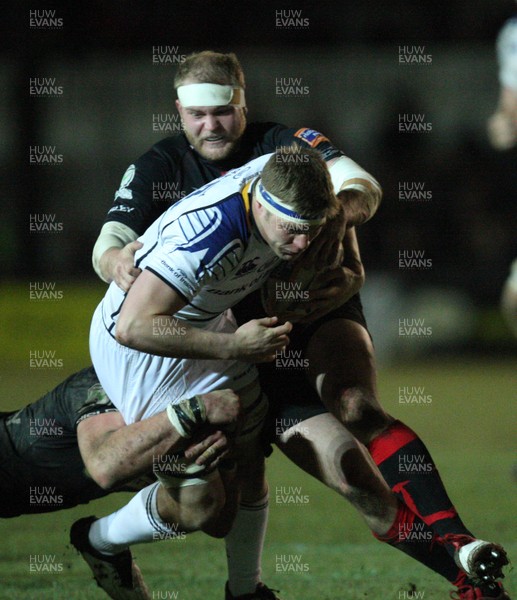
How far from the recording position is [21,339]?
1216 cm

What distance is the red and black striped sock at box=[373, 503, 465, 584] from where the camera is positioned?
4.11m

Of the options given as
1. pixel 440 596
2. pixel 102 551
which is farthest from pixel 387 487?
pixel 102 551

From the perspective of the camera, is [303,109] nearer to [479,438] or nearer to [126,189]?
[479,438]

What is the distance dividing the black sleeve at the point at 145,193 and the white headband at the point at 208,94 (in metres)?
0.29

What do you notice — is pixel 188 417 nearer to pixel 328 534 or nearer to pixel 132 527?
pixel 132 527

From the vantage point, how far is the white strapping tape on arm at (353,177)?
4570 mm

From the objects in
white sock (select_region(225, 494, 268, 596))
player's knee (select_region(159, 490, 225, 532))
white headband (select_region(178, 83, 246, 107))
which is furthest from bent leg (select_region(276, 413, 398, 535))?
white headband (select_region(178, 83, 246, 107))

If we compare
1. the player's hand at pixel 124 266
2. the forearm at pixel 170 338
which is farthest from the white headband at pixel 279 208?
the player's hand at pixel 124 266

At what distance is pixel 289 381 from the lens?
4.70m

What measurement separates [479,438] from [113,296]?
523cm

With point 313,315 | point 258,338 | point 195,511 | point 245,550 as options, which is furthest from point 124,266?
point 245,550

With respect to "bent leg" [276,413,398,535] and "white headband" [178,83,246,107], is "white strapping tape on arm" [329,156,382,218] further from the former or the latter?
"bent leg" [276,413,398,535]

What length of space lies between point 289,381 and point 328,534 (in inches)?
57.5

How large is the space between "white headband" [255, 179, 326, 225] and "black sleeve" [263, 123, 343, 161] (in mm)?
959
